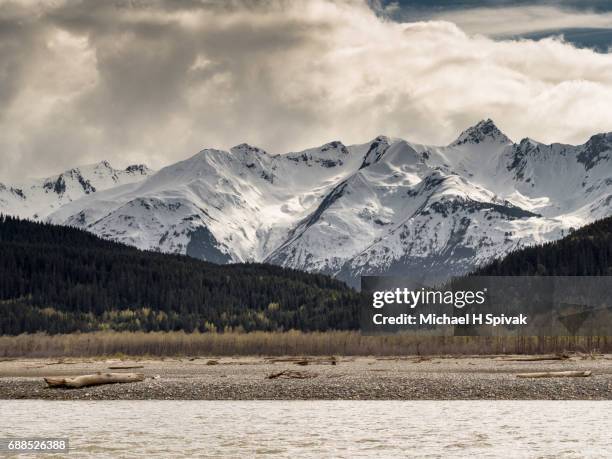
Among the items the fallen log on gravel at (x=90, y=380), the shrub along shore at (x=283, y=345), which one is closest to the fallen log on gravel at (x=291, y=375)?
the fallen log on gravel at (x=90, y=380)

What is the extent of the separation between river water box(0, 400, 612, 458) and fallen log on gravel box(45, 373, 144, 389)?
19.0ft

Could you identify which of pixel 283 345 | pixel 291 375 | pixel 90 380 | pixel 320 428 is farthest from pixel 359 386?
pixel 283 345

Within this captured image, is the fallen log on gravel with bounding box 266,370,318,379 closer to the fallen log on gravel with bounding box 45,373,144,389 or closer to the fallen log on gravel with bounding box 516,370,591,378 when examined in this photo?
the fallen log on gravel with bounding box 45,373,144,389

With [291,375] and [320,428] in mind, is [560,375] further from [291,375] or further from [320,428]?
[320,428]

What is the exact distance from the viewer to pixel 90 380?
85.7m

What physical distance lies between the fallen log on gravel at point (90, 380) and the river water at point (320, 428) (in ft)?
19.0

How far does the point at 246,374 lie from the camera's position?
108m

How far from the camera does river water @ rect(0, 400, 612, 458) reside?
172 feet

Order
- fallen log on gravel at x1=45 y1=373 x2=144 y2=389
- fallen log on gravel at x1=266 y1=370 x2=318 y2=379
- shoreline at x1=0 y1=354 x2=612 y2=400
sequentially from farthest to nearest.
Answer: fallen log on gravel at x1=266 y1=370 x2=318 y2=379 → fallen log on gravel at x1=45 y1=373 x2=144 y2=389 → shoreline at x1=0 y1=354 x2=612 y2=400

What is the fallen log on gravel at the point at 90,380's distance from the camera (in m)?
83.9

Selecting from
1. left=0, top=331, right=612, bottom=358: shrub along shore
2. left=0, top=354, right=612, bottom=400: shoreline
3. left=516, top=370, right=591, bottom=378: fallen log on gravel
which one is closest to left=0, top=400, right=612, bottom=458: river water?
left=0, top=354, right=612, bottom=400: shoreline

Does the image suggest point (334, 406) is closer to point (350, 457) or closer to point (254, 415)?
point (254, 415)

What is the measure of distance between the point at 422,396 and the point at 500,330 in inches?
2946

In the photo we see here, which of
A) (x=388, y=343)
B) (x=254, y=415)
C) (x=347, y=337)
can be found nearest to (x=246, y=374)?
(x=254, y=415)
